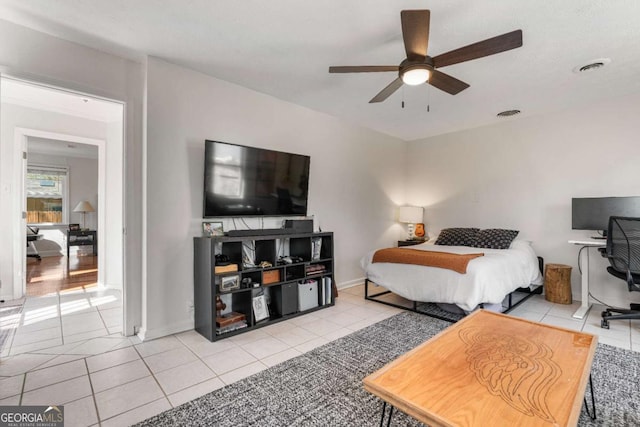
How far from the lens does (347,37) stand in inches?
93.0

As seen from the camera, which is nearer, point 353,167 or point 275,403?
point 275,403

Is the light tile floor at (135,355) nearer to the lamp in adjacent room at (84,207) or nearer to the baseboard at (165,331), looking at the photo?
the baseboard at (165,331)

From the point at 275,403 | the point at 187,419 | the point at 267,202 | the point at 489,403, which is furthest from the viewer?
Answer: the point at 267,202

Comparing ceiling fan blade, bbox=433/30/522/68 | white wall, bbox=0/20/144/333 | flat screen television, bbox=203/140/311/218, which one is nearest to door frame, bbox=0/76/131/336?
white wall, bbox=0/20/144/333

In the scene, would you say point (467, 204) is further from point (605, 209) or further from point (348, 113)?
point (348, 113)

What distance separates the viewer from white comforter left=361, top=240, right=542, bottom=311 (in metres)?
2.81

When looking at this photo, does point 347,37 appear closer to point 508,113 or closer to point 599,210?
point 508,113

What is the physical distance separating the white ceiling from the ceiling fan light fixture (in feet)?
1.24

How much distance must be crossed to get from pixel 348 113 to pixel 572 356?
3.45 meters

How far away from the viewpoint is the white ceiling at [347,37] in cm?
203

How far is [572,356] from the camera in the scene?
1.53 meters

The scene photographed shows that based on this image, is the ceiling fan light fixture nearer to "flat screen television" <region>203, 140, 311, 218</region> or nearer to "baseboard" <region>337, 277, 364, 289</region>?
"flat screen television" <region>203, 140, 311, 218</region>

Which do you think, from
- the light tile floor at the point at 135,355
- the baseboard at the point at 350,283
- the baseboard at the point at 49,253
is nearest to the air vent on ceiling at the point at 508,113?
the light tile floor at the point at 135,355

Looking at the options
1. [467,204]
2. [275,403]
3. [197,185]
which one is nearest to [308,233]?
[197,185]
